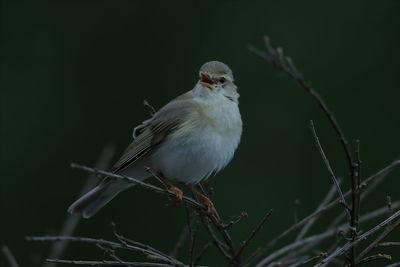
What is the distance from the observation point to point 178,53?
827cm

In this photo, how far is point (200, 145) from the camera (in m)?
4.09

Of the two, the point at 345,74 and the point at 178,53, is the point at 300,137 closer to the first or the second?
the point at 345,74

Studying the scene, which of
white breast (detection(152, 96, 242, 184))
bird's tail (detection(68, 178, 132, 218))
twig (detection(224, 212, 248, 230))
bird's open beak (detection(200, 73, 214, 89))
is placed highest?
bird's open beak (detection(200, 73, 214, 89))

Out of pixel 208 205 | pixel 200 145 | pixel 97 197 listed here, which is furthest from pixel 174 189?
pixel 97 197

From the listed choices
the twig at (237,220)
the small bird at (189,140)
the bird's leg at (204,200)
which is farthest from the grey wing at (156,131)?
the twig at (237,220)

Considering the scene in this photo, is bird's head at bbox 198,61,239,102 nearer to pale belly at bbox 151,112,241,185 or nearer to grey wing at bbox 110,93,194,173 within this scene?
grey wing at bbox 110,93,194,173

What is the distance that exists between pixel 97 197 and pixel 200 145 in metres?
0.69

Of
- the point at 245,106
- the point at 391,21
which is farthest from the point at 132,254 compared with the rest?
the point at 391,21

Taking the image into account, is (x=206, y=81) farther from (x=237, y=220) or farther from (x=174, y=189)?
(x=237, y=220)

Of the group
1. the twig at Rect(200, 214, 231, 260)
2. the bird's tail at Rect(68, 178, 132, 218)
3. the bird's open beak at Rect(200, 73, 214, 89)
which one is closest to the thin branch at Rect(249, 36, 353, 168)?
the twig at Rect(200, 214, 231, 260)

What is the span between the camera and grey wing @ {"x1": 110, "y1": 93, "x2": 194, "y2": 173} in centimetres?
419

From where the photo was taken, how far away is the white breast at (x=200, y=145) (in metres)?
4.09

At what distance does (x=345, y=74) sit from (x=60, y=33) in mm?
3231

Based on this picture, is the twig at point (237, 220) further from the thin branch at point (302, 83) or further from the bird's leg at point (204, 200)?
the thin branch at point (302, 83)
